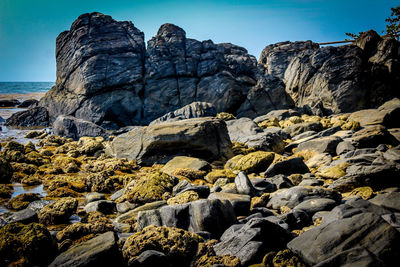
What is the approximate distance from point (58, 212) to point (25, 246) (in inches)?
82.2

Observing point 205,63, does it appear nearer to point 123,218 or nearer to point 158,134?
point 158,134

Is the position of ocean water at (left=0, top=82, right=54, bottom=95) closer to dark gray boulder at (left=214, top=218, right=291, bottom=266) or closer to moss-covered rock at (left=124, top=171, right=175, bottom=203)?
moss-covered rock at (left=124, top=171, right=175, bottom=203)

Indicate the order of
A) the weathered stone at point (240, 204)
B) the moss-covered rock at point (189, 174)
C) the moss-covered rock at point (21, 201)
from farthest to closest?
1. the moss-covered rock at point (189, 174)
2. the moss-covered rock at point (21, 201)
3. the weathered stone at point (240, 204)

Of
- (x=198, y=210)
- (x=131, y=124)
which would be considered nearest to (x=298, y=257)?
(x=198, y=210)

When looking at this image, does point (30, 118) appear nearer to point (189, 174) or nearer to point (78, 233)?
point (189, 174)

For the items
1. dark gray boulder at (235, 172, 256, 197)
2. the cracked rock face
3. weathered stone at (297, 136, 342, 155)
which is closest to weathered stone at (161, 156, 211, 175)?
dark gray boulder at (235, 172, 256, 197)

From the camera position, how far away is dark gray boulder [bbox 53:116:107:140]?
23203 millimetres

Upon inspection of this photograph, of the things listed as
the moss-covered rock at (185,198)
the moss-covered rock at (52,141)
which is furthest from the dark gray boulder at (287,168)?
the moss-covered rock at (52,141)

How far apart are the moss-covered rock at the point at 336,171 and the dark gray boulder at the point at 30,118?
3469 cm

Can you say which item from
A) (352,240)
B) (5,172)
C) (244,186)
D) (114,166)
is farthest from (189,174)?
(5,172)

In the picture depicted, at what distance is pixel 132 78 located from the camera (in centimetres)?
3112

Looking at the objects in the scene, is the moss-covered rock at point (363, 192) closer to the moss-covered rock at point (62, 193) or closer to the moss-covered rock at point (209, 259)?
the moss-covered rock at point (209, 259)

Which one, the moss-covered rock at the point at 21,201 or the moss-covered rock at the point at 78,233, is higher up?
the moss-covered rock at the point at 78,233

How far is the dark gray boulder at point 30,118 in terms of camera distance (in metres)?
30.0
